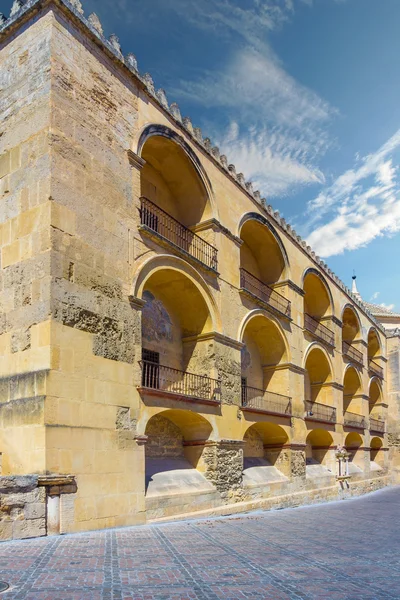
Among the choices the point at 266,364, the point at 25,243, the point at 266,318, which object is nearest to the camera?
the point at 25,243

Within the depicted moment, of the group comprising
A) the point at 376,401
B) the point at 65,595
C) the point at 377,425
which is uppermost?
the point at 376,401

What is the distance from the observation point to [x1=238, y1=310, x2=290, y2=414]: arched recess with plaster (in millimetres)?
18781

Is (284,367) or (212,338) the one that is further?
(284,367)

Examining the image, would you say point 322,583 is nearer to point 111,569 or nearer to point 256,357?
point 111,569

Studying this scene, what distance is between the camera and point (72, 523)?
9.08 metres

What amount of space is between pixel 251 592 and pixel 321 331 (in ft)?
64.4

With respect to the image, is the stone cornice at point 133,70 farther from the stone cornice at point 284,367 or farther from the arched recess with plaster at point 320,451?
the arched recess with plaster at point 320,451

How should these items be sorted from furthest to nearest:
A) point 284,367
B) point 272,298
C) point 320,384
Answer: point 320,384
point 272,298
point 284,367

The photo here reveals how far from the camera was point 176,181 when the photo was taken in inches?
622

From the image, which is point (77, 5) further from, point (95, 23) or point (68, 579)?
point (68, 579)

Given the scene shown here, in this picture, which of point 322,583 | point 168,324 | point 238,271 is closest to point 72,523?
point 322,583

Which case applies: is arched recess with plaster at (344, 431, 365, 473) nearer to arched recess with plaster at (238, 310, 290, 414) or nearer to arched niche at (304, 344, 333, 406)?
arched niche at (304, 344, 333, 406)

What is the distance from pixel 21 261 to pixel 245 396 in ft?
32.0

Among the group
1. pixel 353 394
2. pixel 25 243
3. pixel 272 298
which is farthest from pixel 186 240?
pixel 353 394
